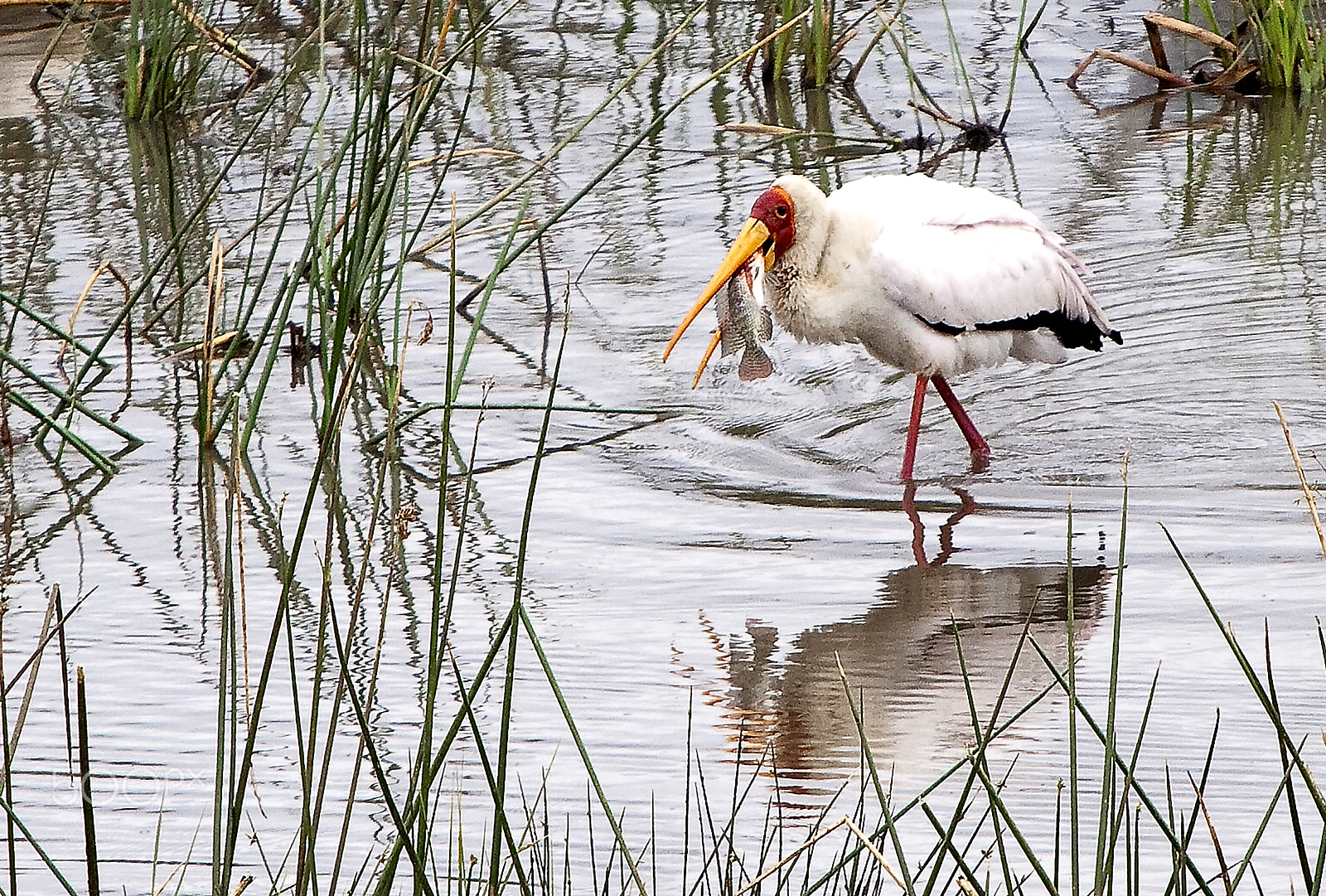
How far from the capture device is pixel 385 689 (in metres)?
3.61

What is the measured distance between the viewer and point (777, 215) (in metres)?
5.08

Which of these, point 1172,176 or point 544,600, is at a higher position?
point 1172,176

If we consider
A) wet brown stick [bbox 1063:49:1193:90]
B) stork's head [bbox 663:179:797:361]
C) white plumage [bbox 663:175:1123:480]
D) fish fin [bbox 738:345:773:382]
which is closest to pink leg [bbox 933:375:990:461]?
white plumage [bbox 663:175:1123:480]

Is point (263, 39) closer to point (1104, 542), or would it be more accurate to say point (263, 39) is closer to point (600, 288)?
point (600, 288)

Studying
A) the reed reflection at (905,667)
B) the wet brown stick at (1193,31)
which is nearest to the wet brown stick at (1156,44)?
the wet brown stick at (1193,31)

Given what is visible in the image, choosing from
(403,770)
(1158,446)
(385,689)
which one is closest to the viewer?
(403,770)

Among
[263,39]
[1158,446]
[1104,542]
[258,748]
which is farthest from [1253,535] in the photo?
[263,39]

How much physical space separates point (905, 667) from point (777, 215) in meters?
1.70

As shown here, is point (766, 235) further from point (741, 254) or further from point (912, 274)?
point (912, 274)

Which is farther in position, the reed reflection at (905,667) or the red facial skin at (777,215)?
the red facial skin at (777,215)

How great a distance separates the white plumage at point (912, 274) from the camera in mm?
5102

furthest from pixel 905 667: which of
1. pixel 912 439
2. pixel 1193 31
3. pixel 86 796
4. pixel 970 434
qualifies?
pixel 1193 31

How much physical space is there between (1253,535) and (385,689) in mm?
1900

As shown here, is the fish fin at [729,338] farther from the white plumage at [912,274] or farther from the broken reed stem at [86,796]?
the broken reed stem at [86,796]
